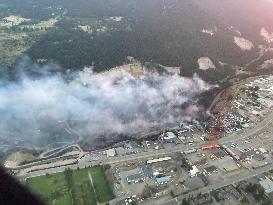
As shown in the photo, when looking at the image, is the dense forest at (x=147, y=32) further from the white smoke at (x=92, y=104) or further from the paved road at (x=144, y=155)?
the paved road at (x=144, y=155)

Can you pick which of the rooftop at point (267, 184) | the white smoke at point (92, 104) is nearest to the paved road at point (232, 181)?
the rooftop at point (267, 184)

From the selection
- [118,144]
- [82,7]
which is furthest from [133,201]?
[82,7]

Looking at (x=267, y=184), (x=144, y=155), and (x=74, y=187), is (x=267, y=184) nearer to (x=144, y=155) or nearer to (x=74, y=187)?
(x=144, y=155)

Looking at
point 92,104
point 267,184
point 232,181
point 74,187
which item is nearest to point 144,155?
point 74,187

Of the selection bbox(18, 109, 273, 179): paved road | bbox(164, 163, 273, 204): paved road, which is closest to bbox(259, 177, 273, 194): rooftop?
bbox(164, 163, 273, 204): paved road

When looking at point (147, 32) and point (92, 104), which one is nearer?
point (92, 104)
